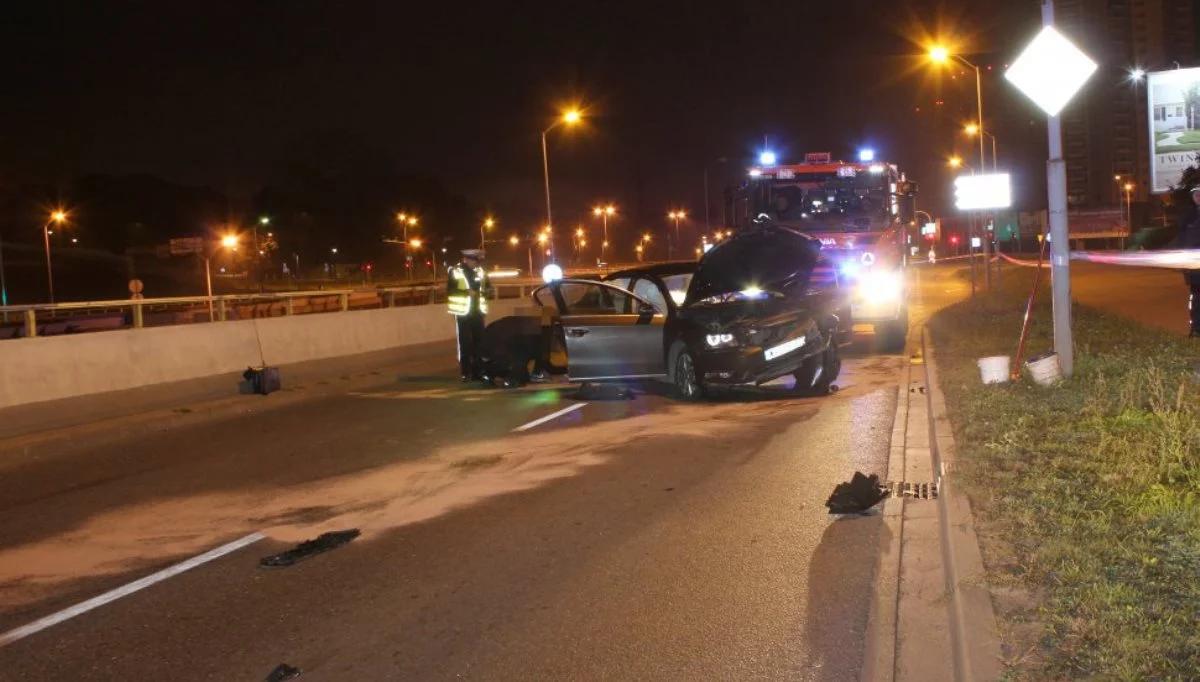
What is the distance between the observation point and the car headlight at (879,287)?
1766cm

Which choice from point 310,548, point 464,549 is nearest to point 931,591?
point 464,549

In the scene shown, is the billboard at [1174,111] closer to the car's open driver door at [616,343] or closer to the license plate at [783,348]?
the license plate at [783,348]

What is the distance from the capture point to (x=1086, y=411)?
9312 millimetres

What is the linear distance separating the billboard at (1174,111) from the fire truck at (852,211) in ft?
17.1

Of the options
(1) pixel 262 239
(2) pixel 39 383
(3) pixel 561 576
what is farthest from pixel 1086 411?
(1) pixel 262 239

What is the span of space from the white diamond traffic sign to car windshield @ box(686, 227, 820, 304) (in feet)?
13.1

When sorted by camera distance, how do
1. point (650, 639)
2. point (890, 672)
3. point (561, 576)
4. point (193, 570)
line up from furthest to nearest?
point (193, 570), point (561, 576), point (650, 639), point (890, 672)

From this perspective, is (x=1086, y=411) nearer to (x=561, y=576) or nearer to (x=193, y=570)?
(x=561, y=576)

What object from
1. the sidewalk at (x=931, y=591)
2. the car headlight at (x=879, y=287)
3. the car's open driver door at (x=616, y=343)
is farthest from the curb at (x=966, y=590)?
the car headlight at (x=879, y=287)

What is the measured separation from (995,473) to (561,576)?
130 inches

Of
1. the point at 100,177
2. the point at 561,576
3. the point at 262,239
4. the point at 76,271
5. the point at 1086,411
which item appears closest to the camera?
the point at 561,576

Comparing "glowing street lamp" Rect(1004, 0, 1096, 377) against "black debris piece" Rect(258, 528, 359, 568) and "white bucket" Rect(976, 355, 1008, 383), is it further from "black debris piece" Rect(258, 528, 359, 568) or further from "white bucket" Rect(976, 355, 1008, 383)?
"black debris piece" Rect(258, 528, 359, 568)

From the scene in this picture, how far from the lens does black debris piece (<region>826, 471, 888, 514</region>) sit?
24.8ft

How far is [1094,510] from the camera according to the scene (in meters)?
6.29
